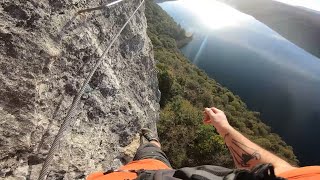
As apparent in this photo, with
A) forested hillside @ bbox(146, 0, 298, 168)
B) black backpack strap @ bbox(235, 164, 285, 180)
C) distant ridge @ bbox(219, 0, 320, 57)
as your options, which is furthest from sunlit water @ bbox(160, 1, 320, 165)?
black backpack strap @ bbox(235, 164, 285, 180)

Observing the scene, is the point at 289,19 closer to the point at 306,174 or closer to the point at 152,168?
the point at 152,168

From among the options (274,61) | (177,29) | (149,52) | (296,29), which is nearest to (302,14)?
(296,29)

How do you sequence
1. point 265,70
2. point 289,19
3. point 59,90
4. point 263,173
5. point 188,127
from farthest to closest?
point 289,19
point 265,70
point 188,127
point 59,90
point 263,173

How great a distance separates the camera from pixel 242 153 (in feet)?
7.25

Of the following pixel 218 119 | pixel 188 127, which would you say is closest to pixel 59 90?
pixel 218 119

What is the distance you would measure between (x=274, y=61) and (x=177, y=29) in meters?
15.7

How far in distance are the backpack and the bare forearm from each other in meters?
0.58

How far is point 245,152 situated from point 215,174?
648 mm

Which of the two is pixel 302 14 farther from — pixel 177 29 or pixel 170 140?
pixel 170 140

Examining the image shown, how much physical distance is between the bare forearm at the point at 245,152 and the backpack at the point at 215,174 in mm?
585

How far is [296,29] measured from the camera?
59844mm

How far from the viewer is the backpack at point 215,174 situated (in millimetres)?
1297

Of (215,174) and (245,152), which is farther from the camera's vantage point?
(245,152)

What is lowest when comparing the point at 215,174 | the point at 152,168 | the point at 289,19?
the point at 152,168
